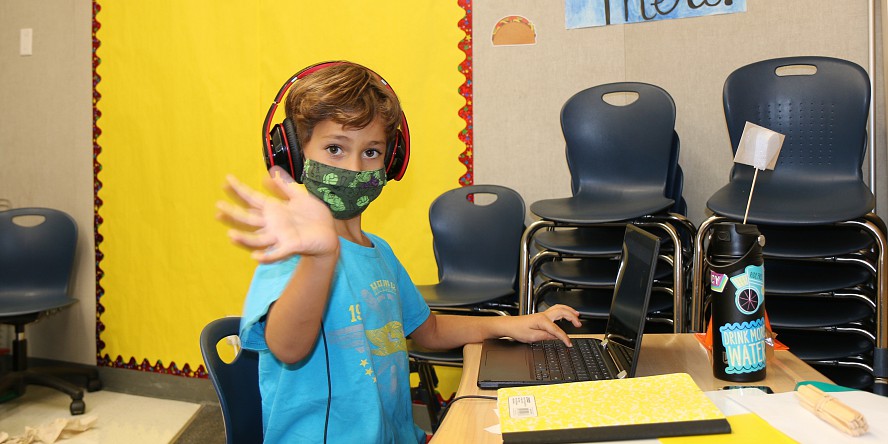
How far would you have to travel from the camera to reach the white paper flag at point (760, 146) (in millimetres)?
1375

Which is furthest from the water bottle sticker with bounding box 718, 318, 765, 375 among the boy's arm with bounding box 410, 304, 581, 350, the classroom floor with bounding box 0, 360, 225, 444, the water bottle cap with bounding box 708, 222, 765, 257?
the classroom floor with bounding box 0, 360, 225, 444

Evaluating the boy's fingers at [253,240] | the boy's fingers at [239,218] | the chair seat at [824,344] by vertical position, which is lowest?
the chair seat at [824,344]

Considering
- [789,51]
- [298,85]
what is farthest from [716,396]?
[789,51]

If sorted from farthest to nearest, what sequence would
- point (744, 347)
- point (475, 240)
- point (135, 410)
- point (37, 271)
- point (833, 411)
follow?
point (37, 271) < point (135, 410) < point (475, 240) < point (744, 347) < point (833, 411)

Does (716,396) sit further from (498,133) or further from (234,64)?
(234,64)

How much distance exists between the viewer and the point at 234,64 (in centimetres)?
332

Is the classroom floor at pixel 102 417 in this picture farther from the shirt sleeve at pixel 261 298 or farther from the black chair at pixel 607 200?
the shirt sleeve at pixel 261 298

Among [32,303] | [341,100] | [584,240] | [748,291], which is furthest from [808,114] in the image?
[32,303]

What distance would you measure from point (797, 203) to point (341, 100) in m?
1.37

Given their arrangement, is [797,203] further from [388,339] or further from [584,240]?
[388,339]

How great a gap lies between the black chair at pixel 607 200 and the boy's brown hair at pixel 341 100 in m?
1.01

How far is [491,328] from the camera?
4.53ft

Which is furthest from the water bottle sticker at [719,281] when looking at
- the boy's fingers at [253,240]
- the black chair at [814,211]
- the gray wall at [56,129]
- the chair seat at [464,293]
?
the gray wall at [56,129]

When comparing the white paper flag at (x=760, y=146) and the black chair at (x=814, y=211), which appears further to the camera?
the black chair at (x=814, y=211)
